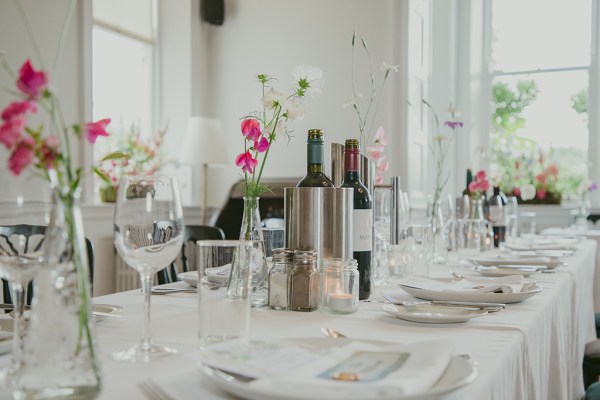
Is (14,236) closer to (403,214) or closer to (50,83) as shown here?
(50,83)

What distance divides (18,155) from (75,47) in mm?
3386

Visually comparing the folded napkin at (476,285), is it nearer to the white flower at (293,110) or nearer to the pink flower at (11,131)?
the white flower at (293,110)

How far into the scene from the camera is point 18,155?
0.55 meters

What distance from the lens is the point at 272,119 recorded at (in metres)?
1.21

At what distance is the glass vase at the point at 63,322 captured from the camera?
1.89 ft

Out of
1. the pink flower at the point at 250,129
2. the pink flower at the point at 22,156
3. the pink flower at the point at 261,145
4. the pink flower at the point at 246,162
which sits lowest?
the pink flower at the point at 22,156

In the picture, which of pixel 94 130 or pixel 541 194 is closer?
pixel 94 130

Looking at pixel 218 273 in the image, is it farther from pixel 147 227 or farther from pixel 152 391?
pixel 152 391

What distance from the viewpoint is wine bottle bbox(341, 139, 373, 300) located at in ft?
4.09

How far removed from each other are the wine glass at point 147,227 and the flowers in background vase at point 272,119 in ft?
1.03

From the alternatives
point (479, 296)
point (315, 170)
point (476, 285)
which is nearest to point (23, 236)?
point (315, 170)

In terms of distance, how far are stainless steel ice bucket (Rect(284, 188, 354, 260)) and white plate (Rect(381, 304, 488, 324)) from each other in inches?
6.2

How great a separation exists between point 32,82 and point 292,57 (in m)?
4.23

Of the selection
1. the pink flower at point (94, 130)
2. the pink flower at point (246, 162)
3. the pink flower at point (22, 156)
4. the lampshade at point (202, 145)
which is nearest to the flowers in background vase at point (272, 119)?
the pink flower at point (246, 162)
